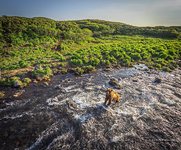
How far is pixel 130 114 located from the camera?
276 inches

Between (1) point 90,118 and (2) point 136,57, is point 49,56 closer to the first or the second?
(1) point 90,118

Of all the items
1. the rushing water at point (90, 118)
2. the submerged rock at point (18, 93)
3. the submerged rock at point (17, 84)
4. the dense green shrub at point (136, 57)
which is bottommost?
the rushing water at point (90, 118)

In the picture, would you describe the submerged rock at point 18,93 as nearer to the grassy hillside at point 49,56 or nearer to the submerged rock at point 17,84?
the submerged rock at point 17,84

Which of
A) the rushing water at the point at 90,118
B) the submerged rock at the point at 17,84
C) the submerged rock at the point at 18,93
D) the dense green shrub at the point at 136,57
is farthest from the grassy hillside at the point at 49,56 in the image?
the rushing water at the point at 90,118

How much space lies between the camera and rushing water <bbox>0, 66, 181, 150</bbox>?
534 centimetres

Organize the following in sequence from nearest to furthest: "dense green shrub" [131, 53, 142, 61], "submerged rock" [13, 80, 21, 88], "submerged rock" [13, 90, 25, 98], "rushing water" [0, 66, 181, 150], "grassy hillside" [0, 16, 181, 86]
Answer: "rushing water" [0, 66, 181, 150]
"submerged rock" [13, 90, 25, 98]
"submerged rock" [13, 80, 21, 88]
"grassy hillside" [0, 16, 181, 86]
"dense green shrub" [131, 53, 142, 61]

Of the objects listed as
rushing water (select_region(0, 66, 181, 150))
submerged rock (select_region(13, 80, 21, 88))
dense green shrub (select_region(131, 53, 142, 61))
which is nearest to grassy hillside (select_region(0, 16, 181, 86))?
dense green shrub (select_region(131, 53, 142, 61))

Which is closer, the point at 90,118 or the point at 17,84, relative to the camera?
the point at 90,118

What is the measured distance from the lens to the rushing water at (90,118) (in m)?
5.34

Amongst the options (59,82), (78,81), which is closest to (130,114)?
(78,81)

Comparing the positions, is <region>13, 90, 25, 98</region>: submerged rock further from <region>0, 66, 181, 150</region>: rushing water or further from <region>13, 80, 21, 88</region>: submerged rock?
<region>13, 80, 21, 88</region>: submerged rock

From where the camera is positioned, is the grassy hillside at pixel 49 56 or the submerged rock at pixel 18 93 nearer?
the submerged rock at pixel 18 93

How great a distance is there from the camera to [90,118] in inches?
262

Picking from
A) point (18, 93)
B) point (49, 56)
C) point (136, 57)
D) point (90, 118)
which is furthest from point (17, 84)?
point (136, 57)
